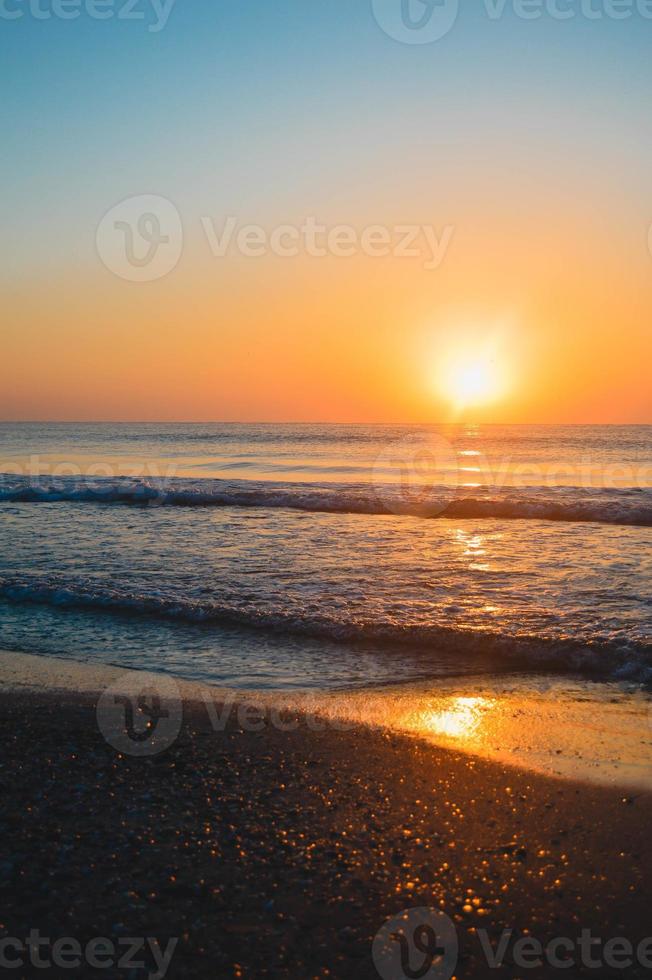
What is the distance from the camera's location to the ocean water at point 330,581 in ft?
26.6

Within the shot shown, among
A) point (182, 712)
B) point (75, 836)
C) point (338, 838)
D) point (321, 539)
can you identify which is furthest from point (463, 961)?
point (321, 539)

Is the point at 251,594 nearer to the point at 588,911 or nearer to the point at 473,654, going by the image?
the point at 473,654

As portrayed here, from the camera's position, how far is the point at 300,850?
4.10m

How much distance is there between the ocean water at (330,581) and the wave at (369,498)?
120 mm

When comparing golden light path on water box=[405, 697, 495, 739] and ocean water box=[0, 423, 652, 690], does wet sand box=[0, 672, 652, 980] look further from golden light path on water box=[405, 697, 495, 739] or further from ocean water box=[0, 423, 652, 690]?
ocean water box=[0, 423, 652, 690]

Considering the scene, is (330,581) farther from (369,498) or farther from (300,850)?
(369,498)

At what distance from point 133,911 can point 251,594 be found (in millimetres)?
7058

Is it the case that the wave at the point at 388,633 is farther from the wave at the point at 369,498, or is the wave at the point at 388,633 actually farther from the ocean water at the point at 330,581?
the wave at the point at 369,498

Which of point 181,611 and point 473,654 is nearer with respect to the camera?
point 473,654

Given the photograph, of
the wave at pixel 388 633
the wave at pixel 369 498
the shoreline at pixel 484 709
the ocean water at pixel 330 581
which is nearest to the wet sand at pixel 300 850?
the shoreline at pixel 484 709

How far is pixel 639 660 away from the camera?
7773mm

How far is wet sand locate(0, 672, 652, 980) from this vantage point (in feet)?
11.2

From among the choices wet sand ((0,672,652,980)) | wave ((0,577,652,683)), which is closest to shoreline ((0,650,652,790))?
wet sand ((0,672,652,980))

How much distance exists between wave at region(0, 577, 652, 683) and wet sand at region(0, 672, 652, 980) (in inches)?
113
